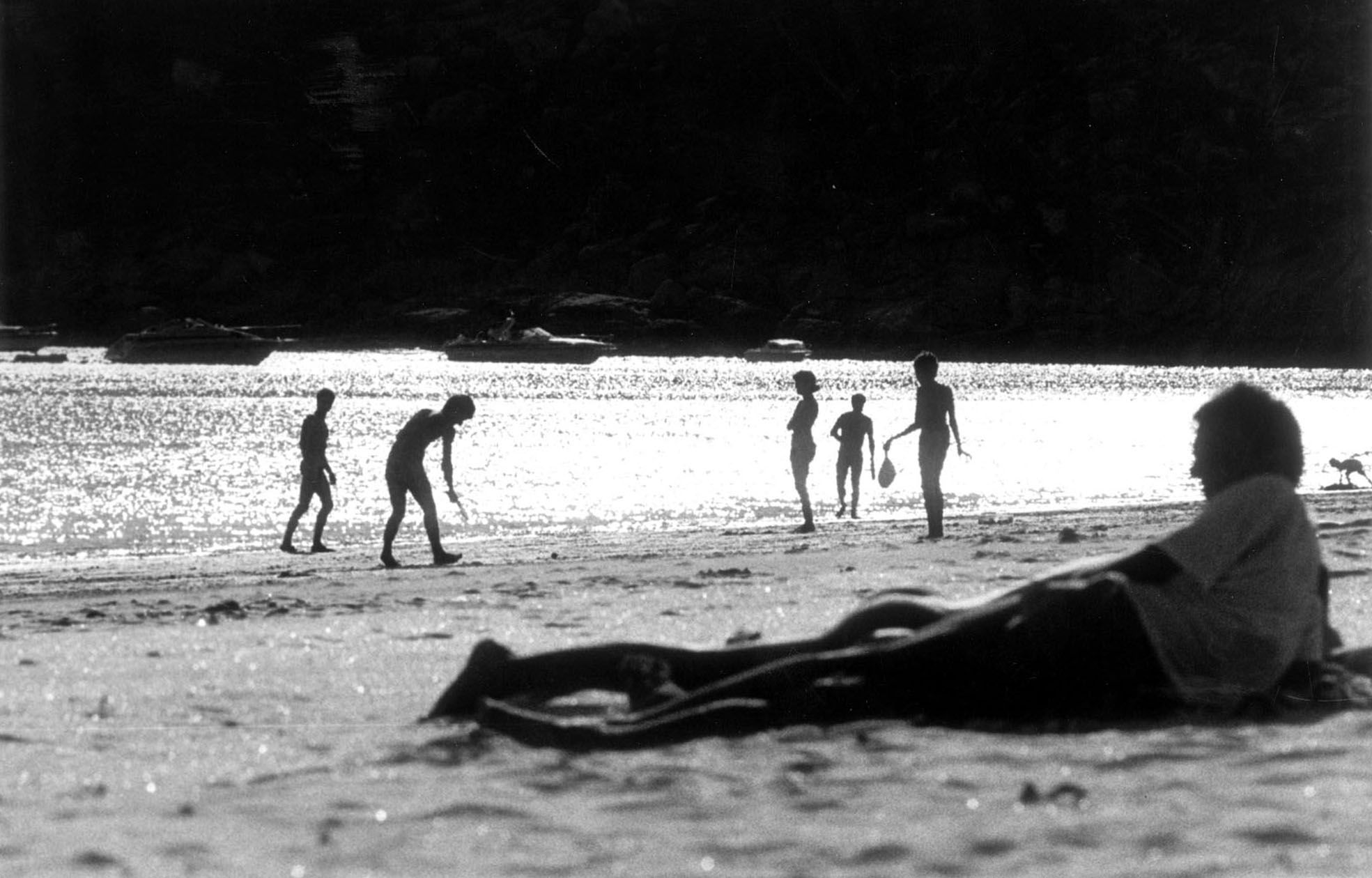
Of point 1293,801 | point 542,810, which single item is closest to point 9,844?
point 542,810

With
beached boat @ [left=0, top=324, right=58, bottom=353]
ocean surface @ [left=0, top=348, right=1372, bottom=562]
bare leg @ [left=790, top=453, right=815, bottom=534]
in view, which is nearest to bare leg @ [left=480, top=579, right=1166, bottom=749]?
bare leg @ [left=790, top=453, right=815, bottom=534]

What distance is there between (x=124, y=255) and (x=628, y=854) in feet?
504

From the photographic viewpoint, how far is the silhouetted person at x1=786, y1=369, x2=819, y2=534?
1747 centimetres

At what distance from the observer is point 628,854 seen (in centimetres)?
405

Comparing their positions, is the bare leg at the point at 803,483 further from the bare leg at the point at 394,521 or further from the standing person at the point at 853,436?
the bare leg at the point at 394,521

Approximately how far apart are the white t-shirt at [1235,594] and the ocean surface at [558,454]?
13.5 meters

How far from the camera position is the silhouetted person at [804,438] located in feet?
57.3

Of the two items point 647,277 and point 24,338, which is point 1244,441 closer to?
point 647,277

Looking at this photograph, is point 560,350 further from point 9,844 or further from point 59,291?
point 9,844

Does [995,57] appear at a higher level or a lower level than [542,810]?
higher

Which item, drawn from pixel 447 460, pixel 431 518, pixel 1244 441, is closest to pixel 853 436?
pixel 447 460

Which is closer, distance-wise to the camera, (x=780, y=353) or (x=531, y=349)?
(x=531, y=349)

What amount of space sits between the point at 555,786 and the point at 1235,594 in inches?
77.8

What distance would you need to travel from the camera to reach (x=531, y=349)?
112m
